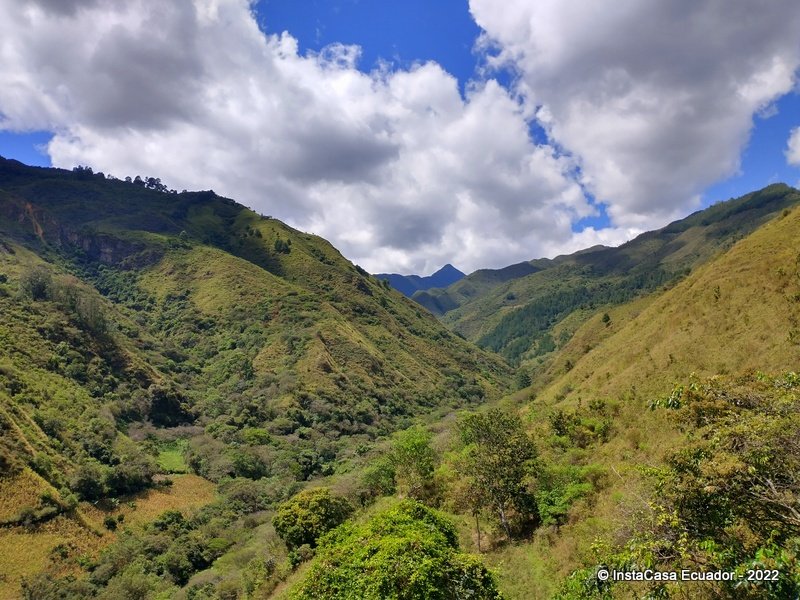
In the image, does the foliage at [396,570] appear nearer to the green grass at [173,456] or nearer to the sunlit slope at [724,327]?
the sunlit slope at [724,327]

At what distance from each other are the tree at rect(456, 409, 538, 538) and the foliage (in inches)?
402

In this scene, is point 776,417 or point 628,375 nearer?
point 776,417

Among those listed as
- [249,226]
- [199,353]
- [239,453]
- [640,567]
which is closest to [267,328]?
[199,353]

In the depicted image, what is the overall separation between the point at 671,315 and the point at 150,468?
2487 inches

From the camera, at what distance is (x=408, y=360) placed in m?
127

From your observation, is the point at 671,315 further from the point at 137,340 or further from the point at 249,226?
the point at 249,226

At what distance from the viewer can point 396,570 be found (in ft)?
38.0

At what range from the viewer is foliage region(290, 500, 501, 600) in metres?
11.4

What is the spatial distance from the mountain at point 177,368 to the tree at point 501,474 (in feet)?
103

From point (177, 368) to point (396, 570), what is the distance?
3974 inches

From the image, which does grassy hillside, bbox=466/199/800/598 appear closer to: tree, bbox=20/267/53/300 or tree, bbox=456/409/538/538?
tree, bbox=456/409/538/538

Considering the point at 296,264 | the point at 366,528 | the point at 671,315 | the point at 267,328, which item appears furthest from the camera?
the point at 296,264

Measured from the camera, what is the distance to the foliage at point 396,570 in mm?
11383

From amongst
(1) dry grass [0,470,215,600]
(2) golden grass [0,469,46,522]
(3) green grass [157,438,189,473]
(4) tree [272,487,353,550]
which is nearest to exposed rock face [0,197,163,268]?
(3) green grass [157,438,189,473]
